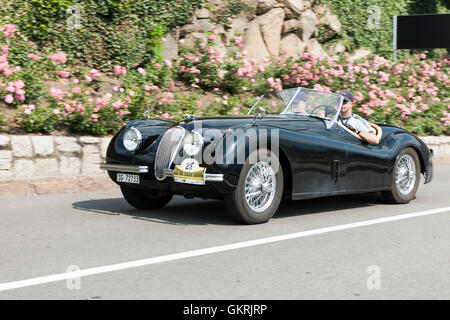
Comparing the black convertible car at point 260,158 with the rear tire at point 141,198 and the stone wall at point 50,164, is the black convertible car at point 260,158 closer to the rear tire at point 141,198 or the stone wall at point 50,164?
the rear tire at point 141,198

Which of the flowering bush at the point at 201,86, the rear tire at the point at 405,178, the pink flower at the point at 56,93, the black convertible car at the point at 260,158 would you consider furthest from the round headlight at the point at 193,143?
the pink flower at the point at 56,93

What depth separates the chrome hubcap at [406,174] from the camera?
8.41 m

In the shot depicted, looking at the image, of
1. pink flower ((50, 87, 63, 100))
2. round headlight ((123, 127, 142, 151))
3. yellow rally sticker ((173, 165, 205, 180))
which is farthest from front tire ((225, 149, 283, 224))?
pink flower ((50, 87, 63, 100))

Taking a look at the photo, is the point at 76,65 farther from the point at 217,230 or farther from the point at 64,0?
the point at 217,230

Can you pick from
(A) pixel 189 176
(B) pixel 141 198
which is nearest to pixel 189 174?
(A) pixel 189 176

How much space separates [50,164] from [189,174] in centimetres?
383

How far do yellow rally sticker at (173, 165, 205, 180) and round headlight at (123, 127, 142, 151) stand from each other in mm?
801

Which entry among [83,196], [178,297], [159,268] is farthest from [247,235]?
[83,196]

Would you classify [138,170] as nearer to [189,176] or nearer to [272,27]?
[189,176]

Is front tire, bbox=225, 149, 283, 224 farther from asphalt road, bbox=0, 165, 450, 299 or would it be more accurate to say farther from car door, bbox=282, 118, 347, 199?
Answer: car door, bbox=282, 118, 347, 199

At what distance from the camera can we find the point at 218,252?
5449 mm

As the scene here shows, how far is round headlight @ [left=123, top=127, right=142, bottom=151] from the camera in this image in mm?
7109

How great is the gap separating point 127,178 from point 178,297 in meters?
3.04

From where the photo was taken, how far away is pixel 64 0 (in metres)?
12.6
